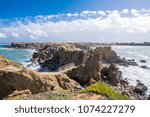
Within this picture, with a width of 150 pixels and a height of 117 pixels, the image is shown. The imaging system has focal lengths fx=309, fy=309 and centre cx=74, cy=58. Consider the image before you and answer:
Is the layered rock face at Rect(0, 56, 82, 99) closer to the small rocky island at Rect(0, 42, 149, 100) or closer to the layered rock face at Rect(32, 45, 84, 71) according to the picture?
the small rocky island at Rect(0, 42, 149, 100)

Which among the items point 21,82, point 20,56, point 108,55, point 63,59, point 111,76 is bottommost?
point 20,56

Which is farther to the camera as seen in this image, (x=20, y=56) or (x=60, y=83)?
(x=20, y=56)

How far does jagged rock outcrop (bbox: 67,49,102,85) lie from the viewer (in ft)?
90.4

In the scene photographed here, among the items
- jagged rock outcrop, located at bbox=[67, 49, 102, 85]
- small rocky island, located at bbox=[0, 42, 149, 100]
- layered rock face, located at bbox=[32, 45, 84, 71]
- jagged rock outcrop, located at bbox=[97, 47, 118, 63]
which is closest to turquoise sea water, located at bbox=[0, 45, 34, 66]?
layered rock face, located at bbox=[32, 45, 84, 71]

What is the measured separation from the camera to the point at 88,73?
28.1 metres

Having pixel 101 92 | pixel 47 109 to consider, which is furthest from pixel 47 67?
pixel 47 109

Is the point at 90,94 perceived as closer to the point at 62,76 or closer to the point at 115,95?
the point at 115,95

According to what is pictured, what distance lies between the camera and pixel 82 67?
28516 millimetres

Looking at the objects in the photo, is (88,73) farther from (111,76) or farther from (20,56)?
(20,56)

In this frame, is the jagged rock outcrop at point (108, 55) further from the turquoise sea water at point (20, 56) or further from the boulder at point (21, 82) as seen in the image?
the boulder at point (21, 82)

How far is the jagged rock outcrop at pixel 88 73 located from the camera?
27.6 metres

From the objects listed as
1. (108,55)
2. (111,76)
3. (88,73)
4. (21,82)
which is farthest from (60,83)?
(108,55)

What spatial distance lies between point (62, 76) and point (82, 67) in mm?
8486

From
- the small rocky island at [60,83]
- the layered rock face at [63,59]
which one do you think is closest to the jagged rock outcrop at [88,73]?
the small rocky island at [60,83]
